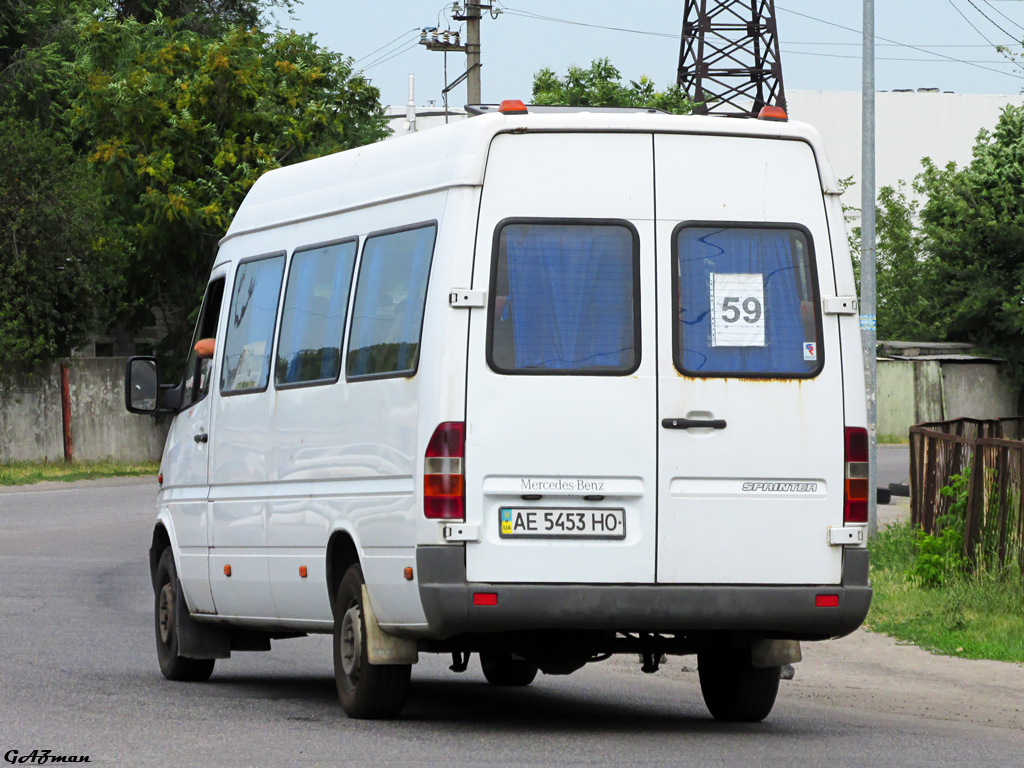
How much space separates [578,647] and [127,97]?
28.6 meters

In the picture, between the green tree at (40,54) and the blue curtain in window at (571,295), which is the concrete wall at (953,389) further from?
the blue curtain in window at (571,295)

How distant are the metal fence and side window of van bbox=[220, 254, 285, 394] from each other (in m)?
5.97

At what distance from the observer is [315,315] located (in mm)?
9047

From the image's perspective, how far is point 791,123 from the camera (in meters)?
8.20

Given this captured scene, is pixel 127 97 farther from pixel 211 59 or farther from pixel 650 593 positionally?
pixel 650 593

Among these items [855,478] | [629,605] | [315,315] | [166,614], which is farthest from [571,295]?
[166,614]

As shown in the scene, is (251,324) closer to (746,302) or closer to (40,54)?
(746,302)

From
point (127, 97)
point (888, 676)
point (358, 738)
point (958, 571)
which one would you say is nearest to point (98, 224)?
point (127, 97)

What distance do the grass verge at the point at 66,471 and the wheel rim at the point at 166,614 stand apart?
21.7 metres

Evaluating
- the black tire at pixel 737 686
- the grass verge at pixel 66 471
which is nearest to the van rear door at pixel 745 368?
the black tire at pixel 737 686

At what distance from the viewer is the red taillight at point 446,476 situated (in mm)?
7625

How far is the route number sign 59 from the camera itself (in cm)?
798

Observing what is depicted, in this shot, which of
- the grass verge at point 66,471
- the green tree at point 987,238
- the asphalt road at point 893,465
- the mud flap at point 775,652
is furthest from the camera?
the green tree at point 987,238

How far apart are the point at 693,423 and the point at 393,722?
1985mm
